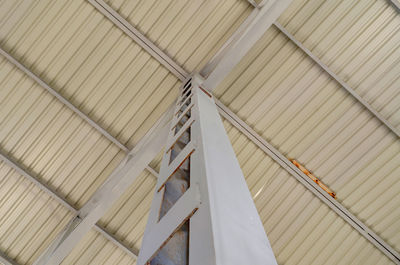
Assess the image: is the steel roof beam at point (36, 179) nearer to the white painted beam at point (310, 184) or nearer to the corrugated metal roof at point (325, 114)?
the white painted beam at point (310, 184)

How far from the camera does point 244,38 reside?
8.95m

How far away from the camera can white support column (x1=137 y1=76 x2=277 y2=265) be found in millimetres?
1885

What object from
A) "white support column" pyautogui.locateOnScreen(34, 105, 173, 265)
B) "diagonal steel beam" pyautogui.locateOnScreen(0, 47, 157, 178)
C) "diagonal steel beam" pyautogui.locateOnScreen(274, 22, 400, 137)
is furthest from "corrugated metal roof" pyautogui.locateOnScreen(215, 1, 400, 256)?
"diagonal steel beam" pyautogui.locateOnScreen(0, 47, 157, 178)

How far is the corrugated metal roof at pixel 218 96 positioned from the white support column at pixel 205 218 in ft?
21.4

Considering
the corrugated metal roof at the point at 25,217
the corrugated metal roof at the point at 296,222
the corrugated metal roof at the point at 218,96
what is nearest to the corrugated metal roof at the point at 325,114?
the corrugated metal roof at the point at 218,96

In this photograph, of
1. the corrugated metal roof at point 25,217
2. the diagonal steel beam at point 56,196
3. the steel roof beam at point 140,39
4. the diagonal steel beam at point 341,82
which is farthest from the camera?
the corrugated metal roof at point 25,217

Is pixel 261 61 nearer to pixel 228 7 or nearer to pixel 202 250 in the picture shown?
pixel 228 7

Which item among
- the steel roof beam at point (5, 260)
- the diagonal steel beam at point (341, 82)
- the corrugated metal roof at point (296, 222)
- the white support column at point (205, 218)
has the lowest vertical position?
the steel roof beam at point (5, 260)

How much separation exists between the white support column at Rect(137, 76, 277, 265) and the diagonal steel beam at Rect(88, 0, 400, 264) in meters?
6.29

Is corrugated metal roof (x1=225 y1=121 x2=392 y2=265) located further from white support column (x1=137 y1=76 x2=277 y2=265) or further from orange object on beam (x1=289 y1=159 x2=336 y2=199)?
white support column (x1=137 y1=76 x2=277 y2=265)

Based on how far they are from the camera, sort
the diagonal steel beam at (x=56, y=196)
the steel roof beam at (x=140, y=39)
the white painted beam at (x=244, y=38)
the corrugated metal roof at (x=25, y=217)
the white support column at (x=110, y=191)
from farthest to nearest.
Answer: the corrugated metal roof at (x=25, y=217)
the diagonal steel beam at (x=56, y=196)
the steel roof beam at (x=140, y=39)
the white support column at (x=110, y=191)
the white painted beam at (x=244, y=38)

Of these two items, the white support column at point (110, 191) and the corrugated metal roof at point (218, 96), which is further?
the corrugated metal roof at point (218, 96)

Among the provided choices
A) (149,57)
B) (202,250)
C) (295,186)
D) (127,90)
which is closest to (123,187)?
(127,90)

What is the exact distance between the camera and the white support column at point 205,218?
188cm
